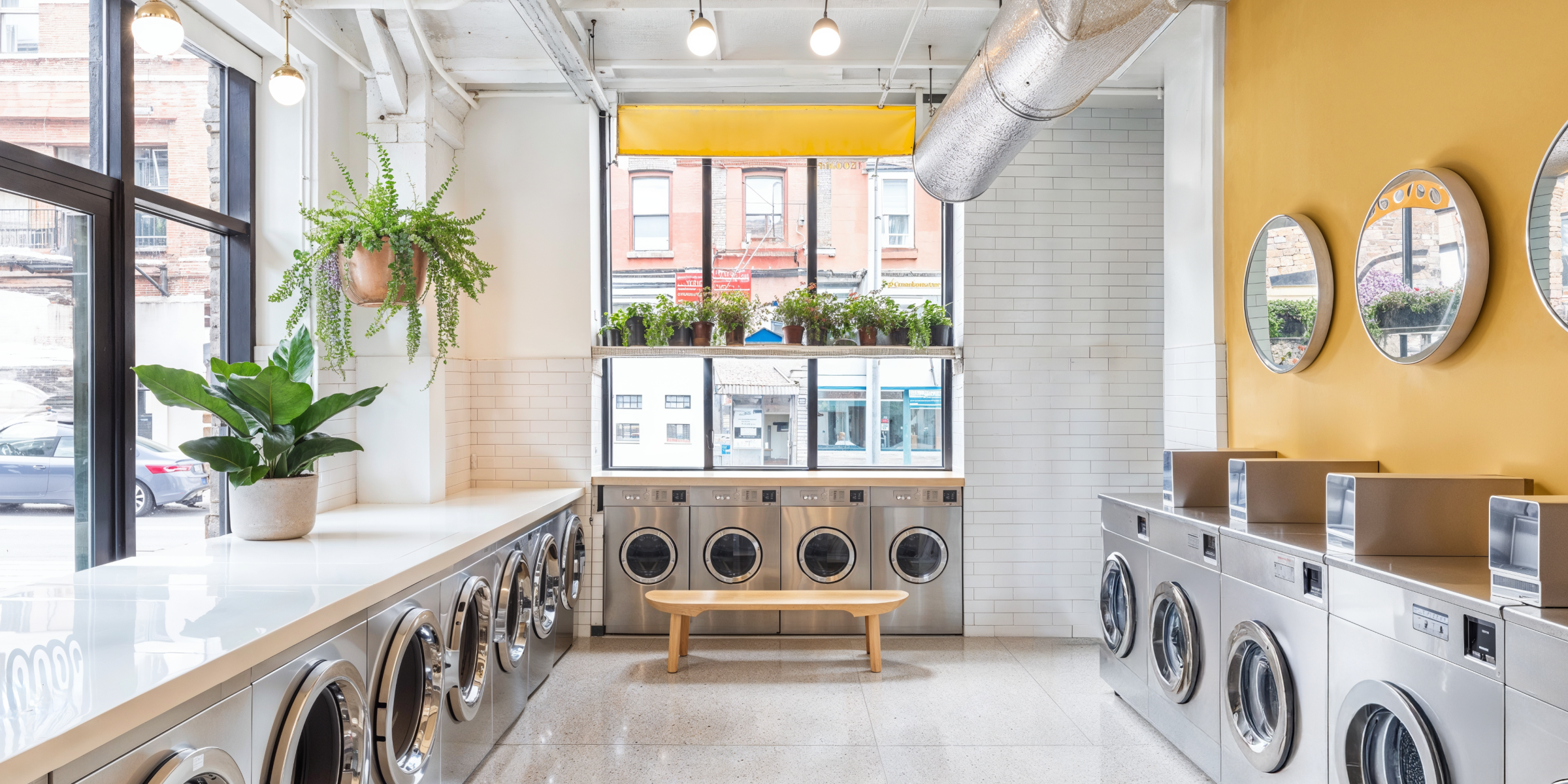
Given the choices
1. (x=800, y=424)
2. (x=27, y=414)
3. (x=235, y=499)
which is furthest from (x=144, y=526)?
(x=800, y=424)


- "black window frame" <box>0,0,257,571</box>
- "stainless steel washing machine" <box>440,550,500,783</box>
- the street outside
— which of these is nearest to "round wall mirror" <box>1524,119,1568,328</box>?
"stainless steel washing machine" <box>440,550,500,783</box>

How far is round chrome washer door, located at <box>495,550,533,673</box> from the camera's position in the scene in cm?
320

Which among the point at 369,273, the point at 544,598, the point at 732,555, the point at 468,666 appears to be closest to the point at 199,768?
the point at 468,666

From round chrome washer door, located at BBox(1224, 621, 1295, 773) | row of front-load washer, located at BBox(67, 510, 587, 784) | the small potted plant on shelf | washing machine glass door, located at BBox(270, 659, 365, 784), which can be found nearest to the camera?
row of front-load washer, located at BBox(67, 510, 587, 784)

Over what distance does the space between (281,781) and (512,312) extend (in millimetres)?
3349

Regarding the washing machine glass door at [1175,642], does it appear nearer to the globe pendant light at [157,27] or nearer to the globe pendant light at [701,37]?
the globe pendant light at [701,37]

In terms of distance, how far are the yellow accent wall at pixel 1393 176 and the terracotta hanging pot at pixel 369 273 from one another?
11.5 ft

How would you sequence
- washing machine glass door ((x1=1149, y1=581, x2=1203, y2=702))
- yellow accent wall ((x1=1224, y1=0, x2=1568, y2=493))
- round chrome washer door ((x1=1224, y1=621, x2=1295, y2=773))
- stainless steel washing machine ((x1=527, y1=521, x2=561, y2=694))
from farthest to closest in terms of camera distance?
stainless steel washing machine ((x1=527, y1=521, x2=561, y2=694)) < washing machine glass door ((x1=1149, y1=581, x2=1203, y2=702)) < round chrome washer door ((x1=1224, y1=621, x2=1295, y2=773)) < yellow accent wall ((x1=1224, y1=0, x2=1568, y2=493))

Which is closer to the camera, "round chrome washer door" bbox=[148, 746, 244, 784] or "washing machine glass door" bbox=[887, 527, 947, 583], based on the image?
"round chrome washer door" bbox=[148, 746, 244, 784]

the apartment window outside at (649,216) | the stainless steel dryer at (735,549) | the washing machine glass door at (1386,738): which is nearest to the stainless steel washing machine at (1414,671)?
the washing machine glass door at (1386,738)

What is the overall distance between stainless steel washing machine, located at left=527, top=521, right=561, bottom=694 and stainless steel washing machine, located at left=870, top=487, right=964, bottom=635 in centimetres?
178

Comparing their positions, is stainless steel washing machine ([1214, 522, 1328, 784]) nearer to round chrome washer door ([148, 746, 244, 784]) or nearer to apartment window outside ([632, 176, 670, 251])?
round chrome washer door ([148, 746, 244, 784])

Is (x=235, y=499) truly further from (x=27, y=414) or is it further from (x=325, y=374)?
(x=325, y=374)

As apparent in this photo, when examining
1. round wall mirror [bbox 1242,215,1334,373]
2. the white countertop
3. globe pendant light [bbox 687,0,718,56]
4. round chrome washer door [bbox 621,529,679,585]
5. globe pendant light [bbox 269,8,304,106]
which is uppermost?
globe pendant light [bbox 687,0,718,56]
